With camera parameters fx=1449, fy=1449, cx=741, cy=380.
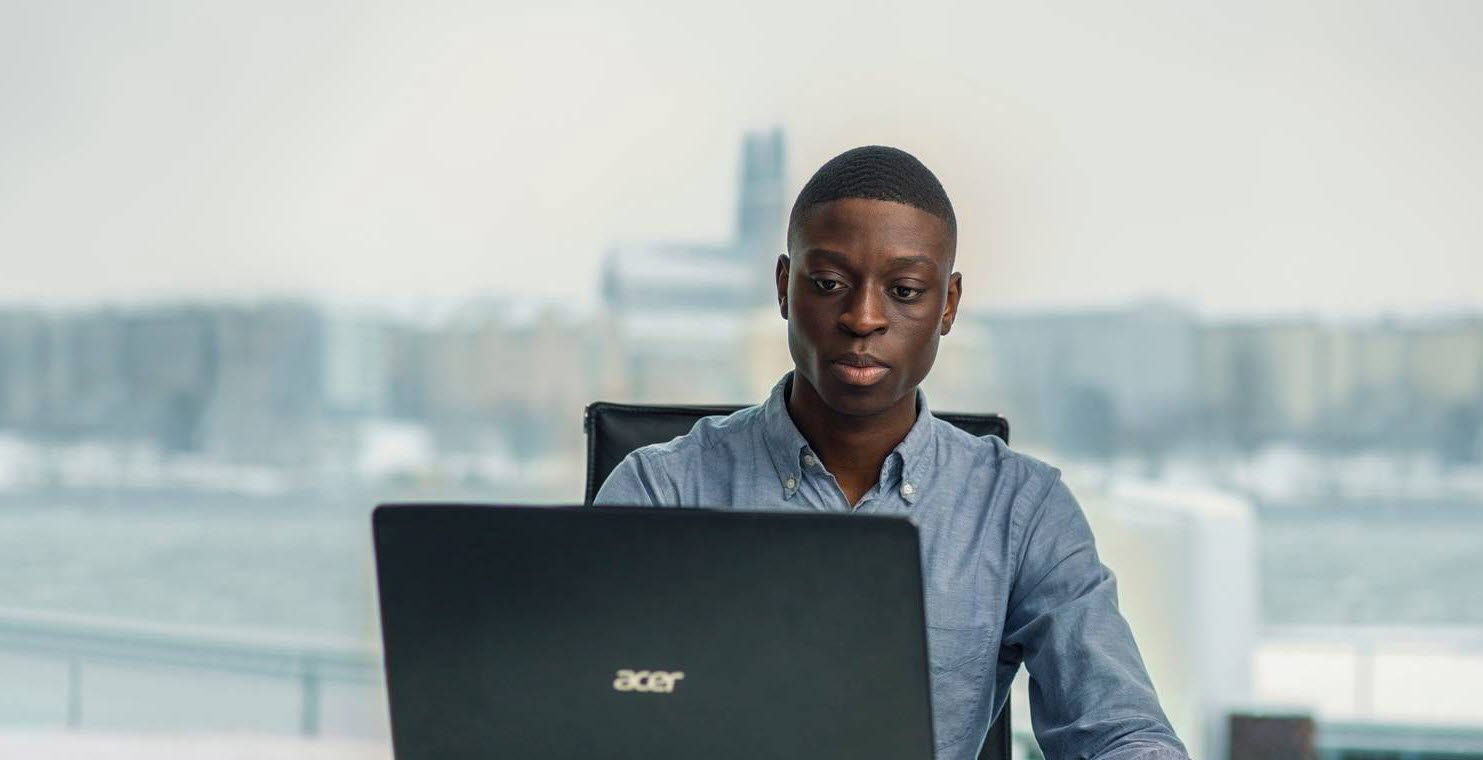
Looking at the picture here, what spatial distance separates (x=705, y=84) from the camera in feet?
18.3

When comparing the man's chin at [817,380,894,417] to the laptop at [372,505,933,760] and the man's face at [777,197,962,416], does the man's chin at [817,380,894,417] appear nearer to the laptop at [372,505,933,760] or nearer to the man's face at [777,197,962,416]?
the man's face at [777,197,962,416]

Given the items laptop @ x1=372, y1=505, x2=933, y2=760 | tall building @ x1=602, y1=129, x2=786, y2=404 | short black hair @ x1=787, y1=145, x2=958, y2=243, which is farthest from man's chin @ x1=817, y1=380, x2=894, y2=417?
tall building @ x1=602, y1=129, x2=786, y2=404

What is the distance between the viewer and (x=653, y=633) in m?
0.70

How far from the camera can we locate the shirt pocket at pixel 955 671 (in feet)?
3.53

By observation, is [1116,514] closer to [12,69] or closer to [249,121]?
[249,121]

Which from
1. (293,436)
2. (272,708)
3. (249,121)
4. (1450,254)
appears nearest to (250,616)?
(293,436)

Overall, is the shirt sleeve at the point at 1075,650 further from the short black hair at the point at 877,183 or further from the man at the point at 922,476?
the short black hair at the point at 877,183

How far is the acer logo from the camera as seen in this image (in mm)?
702

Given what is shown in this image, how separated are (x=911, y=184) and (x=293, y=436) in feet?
23.6

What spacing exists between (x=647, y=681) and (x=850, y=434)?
46cm

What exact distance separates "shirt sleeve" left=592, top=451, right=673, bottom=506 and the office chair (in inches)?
5.3

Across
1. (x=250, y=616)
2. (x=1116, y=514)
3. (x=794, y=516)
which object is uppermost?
(x=794, y=516)

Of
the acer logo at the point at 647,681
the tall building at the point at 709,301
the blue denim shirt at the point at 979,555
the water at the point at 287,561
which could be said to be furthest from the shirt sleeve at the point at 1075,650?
the water at the point at 287,561

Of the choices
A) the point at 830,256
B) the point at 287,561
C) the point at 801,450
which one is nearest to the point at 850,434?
the point at 801,450
